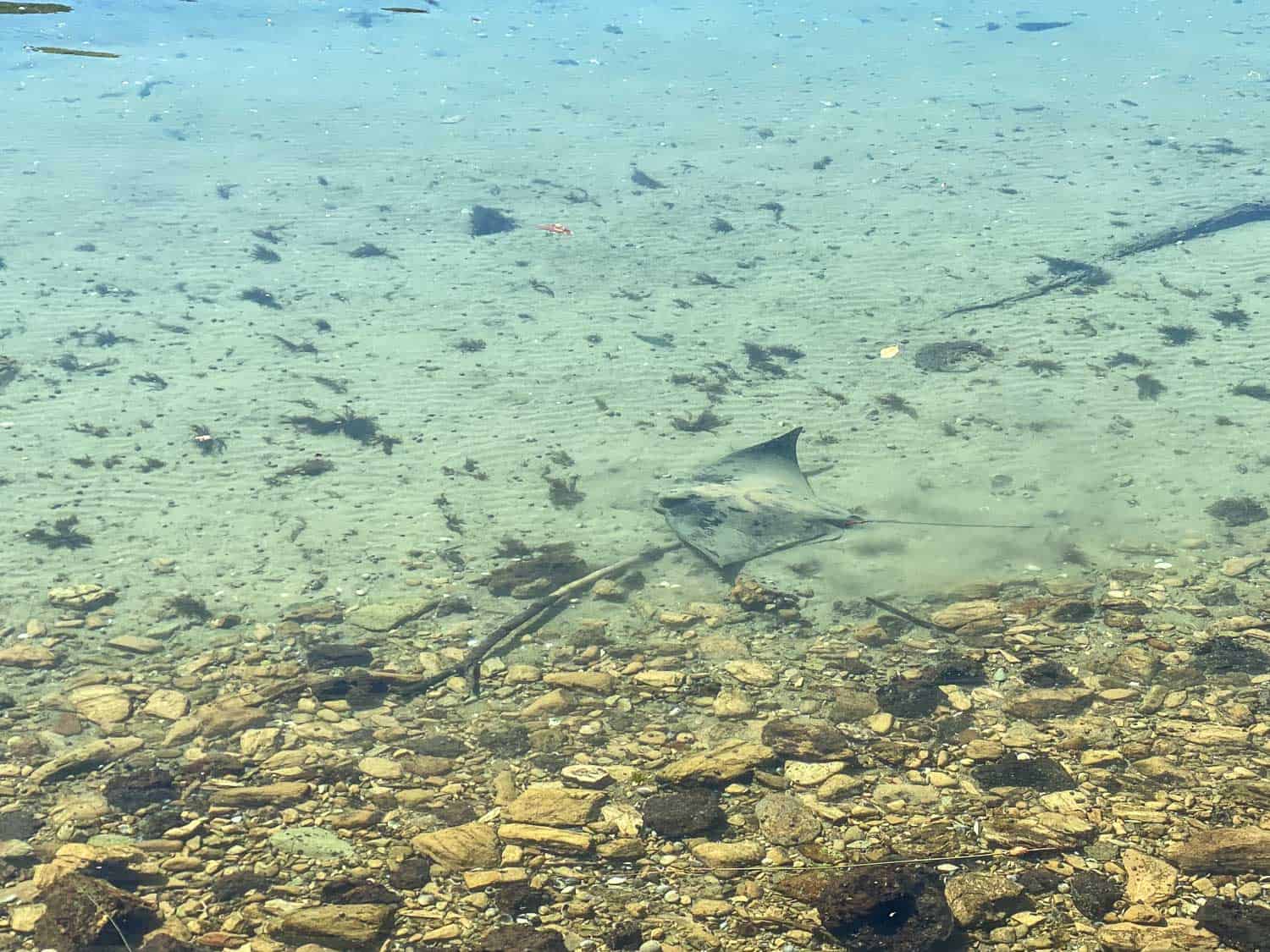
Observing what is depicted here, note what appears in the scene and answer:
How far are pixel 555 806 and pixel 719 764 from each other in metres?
0.83

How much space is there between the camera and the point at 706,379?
9.67 metres

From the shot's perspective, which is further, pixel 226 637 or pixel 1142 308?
pixel 1142 308

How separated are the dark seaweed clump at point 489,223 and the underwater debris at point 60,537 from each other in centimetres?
611

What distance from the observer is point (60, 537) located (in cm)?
751

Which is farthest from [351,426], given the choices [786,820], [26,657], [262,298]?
[786,820]

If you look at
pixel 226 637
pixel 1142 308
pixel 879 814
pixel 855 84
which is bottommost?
pixel 226 637

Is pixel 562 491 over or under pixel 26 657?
over

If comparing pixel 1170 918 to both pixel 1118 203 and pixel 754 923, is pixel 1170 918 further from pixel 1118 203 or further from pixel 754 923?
pixel 1118 203

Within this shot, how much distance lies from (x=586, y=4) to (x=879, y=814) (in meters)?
22.3

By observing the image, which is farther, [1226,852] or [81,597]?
[81,597]

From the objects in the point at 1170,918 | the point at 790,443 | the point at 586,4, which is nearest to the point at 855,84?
the point at 586,4

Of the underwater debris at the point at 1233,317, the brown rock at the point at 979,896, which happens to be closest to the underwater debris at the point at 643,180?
the underwater debris at the point at 1233,317

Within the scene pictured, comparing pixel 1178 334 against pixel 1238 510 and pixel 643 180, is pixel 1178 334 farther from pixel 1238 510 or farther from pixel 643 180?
pixel 643 180

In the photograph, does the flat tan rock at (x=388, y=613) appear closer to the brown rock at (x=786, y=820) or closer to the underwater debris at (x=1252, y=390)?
the brown rock at (x=786, y=820)
